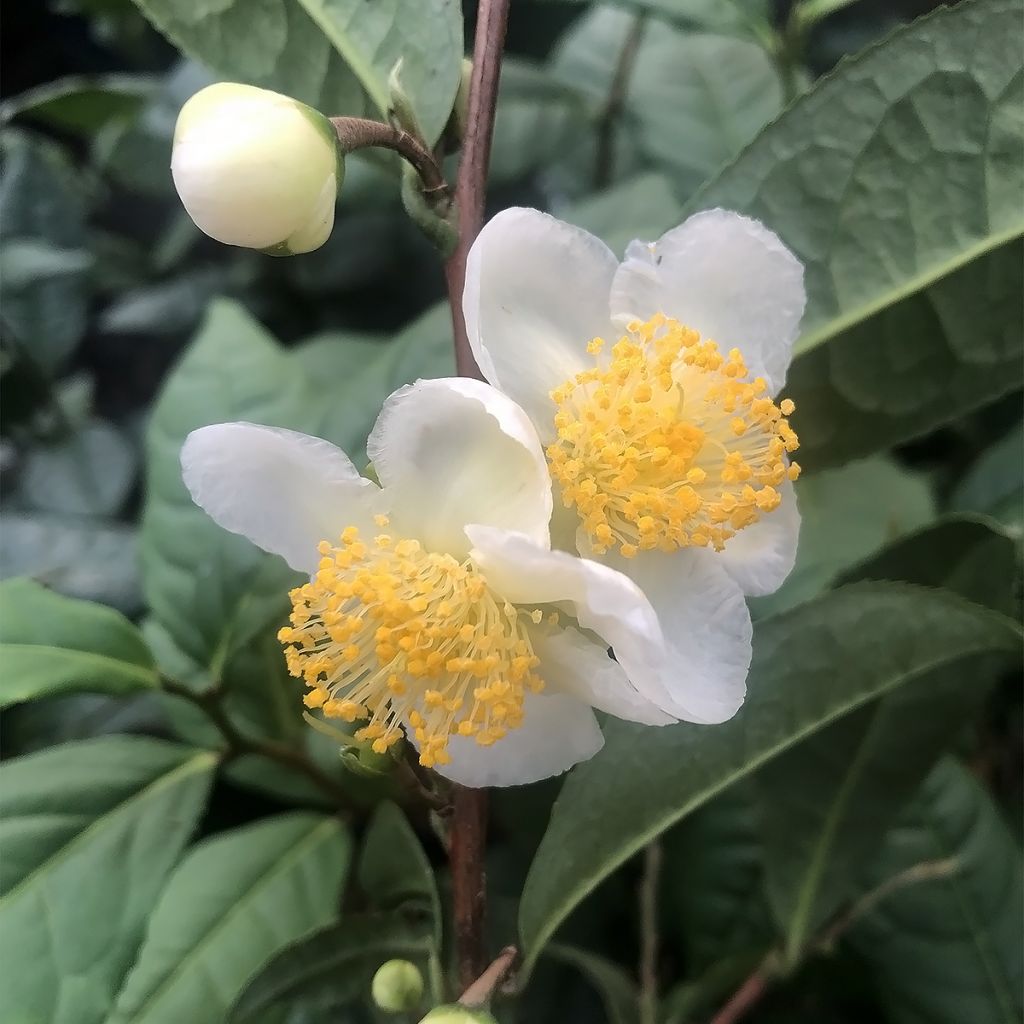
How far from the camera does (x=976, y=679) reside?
1.87ft

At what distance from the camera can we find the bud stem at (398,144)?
396 mm

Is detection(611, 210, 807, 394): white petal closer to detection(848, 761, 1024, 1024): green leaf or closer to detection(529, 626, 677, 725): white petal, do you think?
detection(529, 626, 677, 725): white petal

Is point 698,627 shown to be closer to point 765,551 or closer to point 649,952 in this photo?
point 765,551

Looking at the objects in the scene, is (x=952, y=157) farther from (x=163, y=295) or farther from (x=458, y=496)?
(x=163, y=295)

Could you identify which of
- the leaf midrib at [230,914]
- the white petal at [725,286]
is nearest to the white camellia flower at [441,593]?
the white petal at [725,286]

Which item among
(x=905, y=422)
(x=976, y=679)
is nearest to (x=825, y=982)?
(x=976, y=679)

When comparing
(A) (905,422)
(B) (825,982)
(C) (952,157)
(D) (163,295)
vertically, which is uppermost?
(C) (952,157)

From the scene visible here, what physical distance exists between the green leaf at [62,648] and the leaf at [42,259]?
43 cm

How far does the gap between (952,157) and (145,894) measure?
0.53 m

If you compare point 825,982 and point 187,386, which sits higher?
point 187,386

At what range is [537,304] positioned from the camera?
42 centimetres

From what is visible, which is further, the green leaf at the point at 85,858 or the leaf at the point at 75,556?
the leaf at the point at 75,556

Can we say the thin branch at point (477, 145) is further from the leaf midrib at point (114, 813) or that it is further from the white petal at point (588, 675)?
the leaf midrib at point (114, 813)

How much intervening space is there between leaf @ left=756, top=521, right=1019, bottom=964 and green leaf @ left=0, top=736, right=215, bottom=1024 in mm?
339
